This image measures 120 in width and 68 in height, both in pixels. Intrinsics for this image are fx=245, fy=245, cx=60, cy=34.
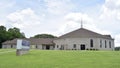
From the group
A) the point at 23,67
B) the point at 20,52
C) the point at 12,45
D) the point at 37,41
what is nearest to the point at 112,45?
the point at 37,41

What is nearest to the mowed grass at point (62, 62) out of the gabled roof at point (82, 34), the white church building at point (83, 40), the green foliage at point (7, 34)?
the white church building at point (83, 40)

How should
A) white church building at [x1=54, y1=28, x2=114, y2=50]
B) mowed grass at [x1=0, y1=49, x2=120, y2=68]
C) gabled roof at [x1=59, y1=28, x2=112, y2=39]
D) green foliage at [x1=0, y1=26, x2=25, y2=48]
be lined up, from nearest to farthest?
mowed grass at [x1=0, y1=49, x2=120, y2=68]
white church building at [x1=54, y1=28, x2=114, y2=50]
gabled roof at [x1=59, y1=28, x2=112, y2=39]
green foliage at [x1=0, y1=26, x2=25, y2=48]

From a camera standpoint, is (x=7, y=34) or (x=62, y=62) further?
(x=7, y=34)

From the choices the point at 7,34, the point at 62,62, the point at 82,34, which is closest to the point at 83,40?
the point at 82,34

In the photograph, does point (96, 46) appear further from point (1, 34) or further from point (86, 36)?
point (1, 34)

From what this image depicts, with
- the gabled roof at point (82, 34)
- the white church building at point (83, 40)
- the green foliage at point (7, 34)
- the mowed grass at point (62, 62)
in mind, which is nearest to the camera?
the mowed grass at point (62, 62)

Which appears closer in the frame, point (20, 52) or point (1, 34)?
point (20, 52)

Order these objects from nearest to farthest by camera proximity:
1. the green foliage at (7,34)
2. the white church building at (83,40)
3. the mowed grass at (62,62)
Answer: the mowed grass at (62,62)
the white church building at (83,40)
the green foliage at (7,34)

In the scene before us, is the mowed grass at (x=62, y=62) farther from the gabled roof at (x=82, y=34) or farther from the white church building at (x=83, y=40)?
the gabled roof at (x=82, y=34)

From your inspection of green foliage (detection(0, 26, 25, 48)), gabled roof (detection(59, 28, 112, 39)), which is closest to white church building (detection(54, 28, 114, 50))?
gabled roof (detection(59, 28, 112, 39))

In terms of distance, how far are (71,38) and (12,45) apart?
30.3m

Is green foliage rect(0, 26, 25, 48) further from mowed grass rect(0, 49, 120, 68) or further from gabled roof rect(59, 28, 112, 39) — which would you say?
mowed grass rect(0, 49, 120, 68)

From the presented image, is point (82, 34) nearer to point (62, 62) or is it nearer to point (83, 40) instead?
point (83, 40)

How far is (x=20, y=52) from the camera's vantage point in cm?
3098
